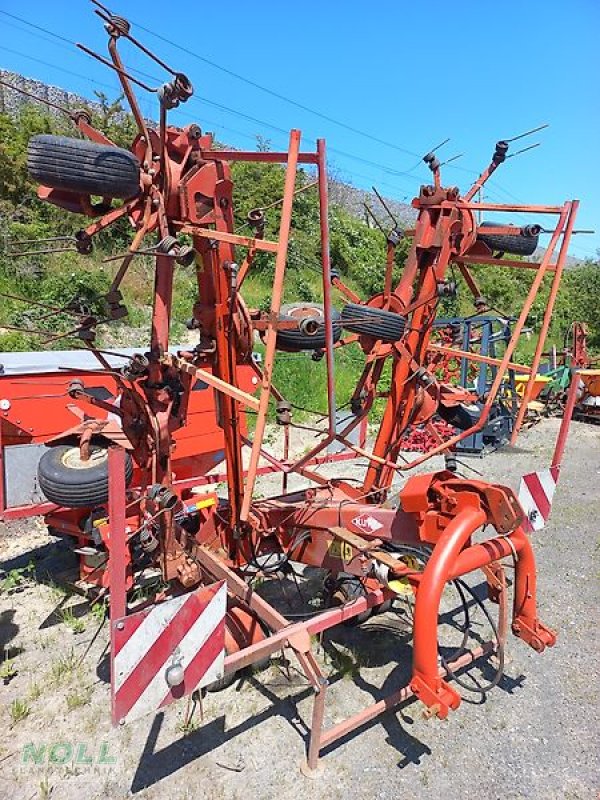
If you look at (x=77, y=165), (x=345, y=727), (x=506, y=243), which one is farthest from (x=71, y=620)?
(x=506, y=243)

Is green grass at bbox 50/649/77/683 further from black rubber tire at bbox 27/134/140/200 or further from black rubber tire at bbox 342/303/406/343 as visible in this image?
black rubber tire at bbox 27/134/140/200

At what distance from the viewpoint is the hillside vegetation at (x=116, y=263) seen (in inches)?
497

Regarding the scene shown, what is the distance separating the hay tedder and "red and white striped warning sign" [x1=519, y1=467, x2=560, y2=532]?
35 cm

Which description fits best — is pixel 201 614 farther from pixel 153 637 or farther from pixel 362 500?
pixel 362 500

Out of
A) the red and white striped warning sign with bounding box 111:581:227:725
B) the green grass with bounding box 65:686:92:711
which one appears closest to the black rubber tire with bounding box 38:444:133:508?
the green grass with bounding box 65:686:92:711

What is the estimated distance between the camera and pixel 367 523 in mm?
3928

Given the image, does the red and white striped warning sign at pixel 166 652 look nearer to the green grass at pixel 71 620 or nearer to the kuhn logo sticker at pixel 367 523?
the kuhn logo sticker at pixel 367 523

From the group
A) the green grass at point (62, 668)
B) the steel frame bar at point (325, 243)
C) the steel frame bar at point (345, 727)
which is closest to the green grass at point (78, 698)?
the green grass at point (62, 668)

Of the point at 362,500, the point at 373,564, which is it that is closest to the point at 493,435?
the point at 362,500

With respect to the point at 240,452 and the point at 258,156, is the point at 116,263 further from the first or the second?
the point at 258,156

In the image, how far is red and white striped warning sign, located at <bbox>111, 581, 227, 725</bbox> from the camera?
2699 mm

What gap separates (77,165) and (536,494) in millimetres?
3457

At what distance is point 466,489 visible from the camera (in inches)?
135

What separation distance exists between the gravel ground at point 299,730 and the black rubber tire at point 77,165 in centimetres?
305
